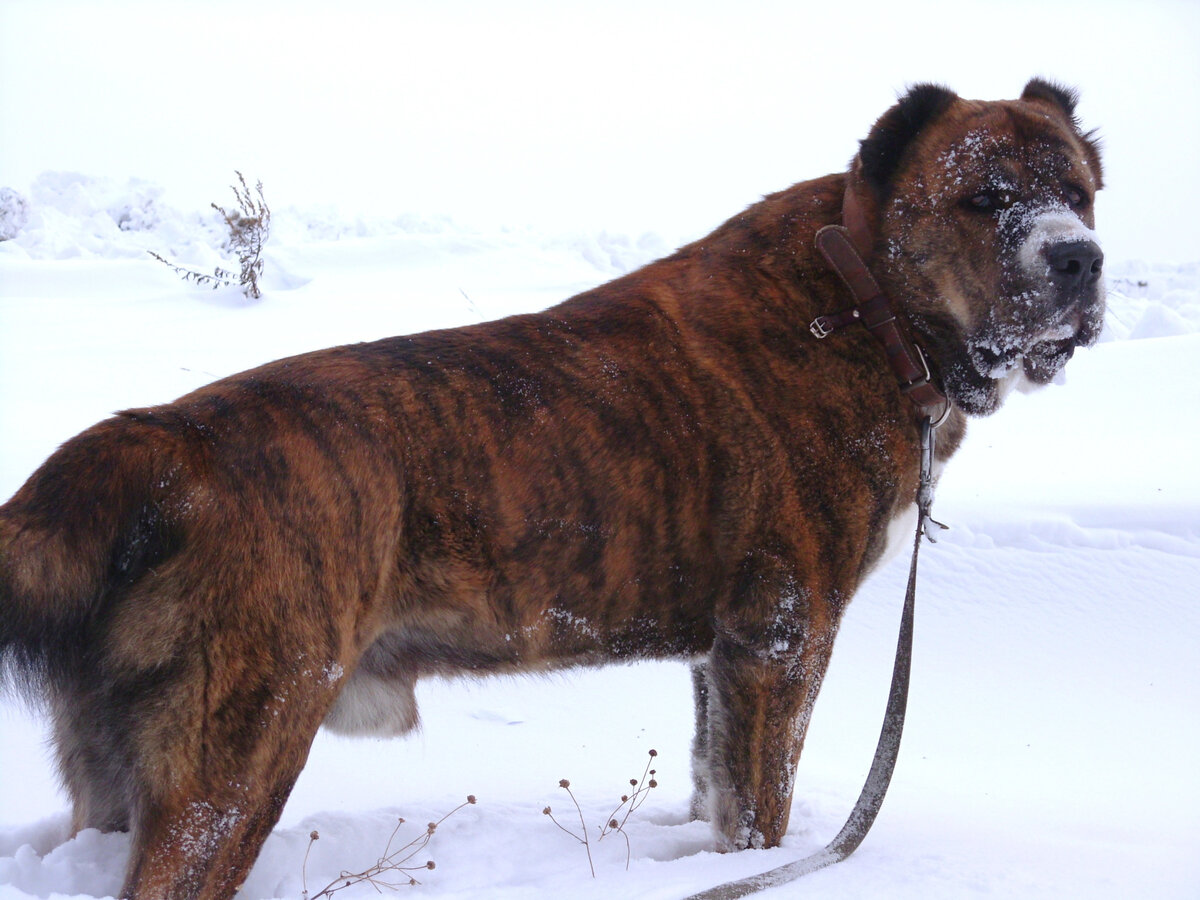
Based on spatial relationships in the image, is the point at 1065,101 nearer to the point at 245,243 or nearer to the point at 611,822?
the point at 611,822

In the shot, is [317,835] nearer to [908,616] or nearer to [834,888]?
[834,888]

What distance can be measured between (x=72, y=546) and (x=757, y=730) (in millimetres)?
1631

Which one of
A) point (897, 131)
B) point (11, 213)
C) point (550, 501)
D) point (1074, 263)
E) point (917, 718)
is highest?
point (11, 213)

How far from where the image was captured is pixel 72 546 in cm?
190

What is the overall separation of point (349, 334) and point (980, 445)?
217 inches

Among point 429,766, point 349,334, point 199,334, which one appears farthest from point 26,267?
point 429,766

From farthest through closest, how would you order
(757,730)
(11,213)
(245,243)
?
(11,213)
(245,243)
(757,730)

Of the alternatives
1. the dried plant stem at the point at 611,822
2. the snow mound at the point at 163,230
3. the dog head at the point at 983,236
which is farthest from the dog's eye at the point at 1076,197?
the snow mound at the point at 163,230

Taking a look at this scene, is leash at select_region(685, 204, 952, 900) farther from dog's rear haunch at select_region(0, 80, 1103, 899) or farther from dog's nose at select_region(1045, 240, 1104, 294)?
dog's nose at select_region(1045, 240, 1104, 294)

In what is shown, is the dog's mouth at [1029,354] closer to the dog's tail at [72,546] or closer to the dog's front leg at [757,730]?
the dog's front leg at [757,730]

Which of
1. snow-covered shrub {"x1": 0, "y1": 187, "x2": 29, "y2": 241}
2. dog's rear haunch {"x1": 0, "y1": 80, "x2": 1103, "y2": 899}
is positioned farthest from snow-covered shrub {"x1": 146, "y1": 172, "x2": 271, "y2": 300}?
dog's rear haunch {"x1": 0, "y1": 80, "x2": 1103, "y2": 899}

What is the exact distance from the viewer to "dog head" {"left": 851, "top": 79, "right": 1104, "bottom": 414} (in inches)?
96.2

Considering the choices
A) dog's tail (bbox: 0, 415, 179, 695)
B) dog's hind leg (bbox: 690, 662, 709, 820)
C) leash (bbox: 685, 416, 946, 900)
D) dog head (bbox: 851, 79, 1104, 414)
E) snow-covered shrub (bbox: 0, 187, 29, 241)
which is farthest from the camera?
snow-covered shrub (bbox: 0, 187, 29, 241)

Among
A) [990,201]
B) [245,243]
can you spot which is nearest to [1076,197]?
[990,201]
